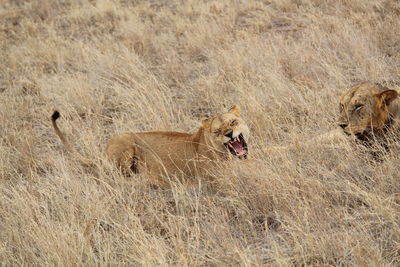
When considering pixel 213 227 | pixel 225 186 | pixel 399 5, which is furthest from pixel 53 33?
pixel 213 227

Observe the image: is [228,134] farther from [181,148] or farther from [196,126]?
[196,126]

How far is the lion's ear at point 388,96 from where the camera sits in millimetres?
3834

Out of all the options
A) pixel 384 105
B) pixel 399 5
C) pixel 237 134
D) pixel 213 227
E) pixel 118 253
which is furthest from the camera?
pixel 399 5

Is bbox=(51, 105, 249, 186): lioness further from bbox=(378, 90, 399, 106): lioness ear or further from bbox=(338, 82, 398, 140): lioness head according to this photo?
bbox=(378, 90, 399, 106): lioness ear

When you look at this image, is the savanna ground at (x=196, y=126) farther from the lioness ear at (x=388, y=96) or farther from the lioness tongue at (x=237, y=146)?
the lioness ear at (x=388, y=96)

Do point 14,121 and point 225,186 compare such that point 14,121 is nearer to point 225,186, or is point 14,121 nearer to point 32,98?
point 32,98

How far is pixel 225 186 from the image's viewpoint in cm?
408

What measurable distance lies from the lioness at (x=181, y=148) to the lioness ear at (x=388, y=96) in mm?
1261

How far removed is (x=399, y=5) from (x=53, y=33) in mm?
6999

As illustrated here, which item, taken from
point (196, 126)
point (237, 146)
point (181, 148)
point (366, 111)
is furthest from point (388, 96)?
point (196, 126)

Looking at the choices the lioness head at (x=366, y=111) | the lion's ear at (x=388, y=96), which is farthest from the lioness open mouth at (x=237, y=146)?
the lion's ear at (x=388, y=96)

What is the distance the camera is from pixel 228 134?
448 cm

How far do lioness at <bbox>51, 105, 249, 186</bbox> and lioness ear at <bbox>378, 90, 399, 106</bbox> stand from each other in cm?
126

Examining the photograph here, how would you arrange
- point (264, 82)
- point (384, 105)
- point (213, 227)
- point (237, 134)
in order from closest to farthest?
point (213, 227) → point (384, 105) → point (237, 134) → point (264, 82)
